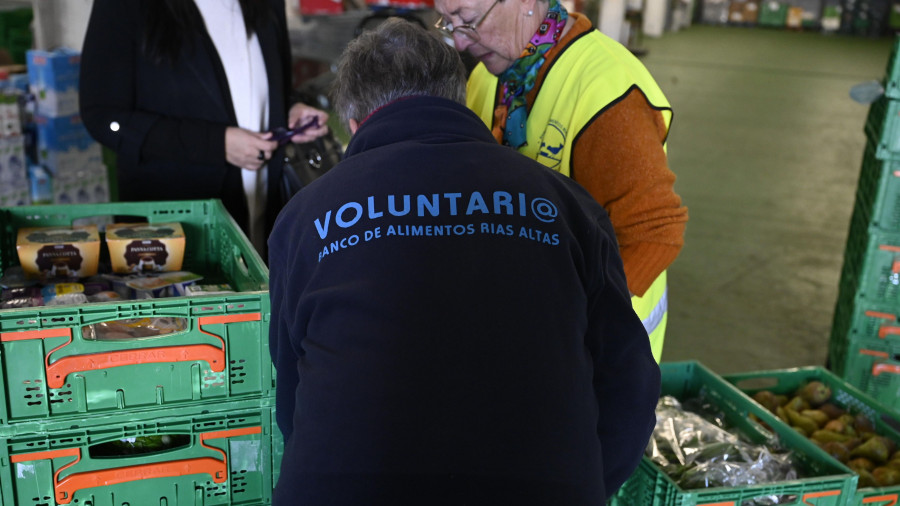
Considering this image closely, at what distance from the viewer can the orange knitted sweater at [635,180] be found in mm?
1823

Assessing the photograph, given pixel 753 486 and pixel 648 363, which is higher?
pixel 648 363

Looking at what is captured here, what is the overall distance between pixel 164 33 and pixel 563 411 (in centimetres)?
180

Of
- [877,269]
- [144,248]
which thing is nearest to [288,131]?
[144,248]

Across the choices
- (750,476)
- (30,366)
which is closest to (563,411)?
(30,366)

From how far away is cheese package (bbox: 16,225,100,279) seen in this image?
7.04ft

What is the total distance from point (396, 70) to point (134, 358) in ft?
2.75

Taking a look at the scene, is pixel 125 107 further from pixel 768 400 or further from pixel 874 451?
pixel 874 451

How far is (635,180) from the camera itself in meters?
1.83

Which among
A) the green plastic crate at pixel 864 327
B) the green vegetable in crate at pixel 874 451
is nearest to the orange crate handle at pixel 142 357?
the green vegetable in crate at pixel 874 451

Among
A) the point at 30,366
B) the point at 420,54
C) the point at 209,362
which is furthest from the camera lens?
the point at 209,362

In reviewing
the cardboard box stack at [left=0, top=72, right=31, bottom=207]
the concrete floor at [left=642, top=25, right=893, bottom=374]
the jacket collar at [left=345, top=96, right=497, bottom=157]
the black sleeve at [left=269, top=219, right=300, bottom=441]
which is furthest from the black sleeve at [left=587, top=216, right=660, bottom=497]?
the cardboard box stack at [left=0, top=72, right=31, bottom=207]

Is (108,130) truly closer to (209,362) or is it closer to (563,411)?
(209,362)

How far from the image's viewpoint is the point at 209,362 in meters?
1.84

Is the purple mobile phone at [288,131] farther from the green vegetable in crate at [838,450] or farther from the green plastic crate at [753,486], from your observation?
the green vegetable in crate at [838,450]
